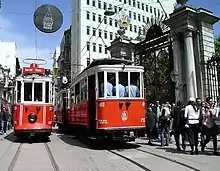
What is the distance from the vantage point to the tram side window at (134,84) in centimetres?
1233

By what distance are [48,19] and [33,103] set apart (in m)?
3.97

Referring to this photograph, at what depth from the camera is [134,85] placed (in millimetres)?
12469

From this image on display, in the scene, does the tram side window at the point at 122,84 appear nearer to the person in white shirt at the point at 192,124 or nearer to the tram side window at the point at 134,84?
the tram side window at the point at 134,84

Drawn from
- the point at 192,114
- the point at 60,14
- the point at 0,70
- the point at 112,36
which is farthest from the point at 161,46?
the point at 112,36

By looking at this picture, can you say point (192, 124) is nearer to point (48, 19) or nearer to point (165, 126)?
point (165, 126)

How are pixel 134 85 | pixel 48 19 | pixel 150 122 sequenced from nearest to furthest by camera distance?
pixel 134 85 → pixel 150 122 → pixel 48 19

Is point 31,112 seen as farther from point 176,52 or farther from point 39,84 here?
point 176,52

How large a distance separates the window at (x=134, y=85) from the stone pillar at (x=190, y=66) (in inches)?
249

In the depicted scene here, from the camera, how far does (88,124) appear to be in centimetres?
1309

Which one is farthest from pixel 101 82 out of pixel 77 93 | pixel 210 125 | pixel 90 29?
pixel 90 29

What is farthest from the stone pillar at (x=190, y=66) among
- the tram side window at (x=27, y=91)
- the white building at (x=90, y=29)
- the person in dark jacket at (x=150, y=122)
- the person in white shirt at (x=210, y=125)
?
the white building at (x=90, y=29)

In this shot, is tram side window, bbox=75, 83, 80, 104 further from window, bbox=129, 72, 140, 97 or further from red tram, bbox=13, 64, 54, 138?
window, bbox=129, 72, 140, 97

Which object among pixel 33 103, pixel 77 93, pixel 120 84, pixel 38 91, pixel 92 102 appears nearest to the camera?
pixel 120 84

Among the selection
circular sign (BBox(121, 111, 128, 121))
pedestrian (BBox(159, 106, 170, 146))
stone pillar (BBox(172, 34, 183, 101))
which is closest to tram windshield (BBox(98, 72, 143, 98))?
circular sign (BBox(121, 111, 128, 121))
